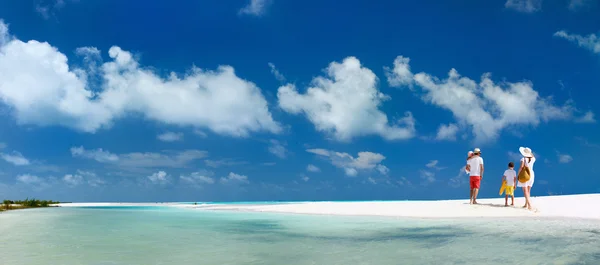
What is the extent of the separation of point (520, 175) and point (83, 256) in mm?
15577

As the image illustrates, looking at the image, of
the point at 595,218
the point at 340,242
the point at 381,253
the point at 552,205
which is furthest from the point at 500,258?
the point at 552,205

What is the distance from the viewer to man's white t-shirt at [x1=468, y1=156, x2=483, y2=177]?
57.8ft

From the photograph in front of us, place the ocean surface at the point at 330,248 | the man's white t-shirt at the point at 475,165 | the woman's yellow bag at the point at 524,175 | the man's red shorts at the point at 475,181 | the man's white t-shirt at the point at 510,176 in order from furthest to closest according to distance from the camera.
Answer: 1. the man's red shorts at the point at 475,181
2. the man's white t-shirt at the point at 475,165
3. the man's white t-shirt at the point at 510,176
4. the woman's yellow bag at the point at 524,175
5. the ocean surface at the point at 330,248

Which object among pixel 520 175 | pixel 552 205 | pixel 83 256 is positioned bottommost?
pixel 83 256

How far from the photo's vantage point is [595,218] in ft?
47.8

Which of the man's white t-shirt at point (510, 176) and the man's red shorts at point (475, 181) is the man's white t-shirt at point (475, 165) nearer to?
the man's red shorts at point (475, 181)

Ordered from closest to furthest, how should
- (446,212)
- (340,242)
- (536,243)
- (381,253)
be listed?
(381,253)
(536,243)
(340,242)
(446,212)

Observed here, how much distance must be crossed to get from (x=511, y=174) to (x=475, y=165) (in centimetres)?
141

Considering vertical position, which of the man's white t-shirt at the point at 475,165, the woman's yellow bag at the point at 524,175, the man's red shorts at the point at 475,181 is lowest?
the man's red shorts at the point at 475,181

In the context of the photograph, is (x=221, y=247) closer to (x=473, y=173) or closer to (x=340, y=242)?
(x=340, y=242)

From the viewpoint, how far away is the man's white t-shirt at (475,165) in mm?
17625

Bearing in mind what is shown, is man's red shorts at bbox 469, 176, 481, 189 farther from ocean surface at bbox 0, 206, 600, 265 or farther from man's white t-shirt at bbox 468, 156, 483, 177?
ocean surface at bbox 0, 206, 600, 265

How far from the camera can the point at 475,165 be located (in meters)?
17.7

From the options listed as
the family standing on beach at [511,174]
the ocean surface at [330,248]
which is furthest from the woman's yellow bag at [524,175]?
the ocean surface at [330,248]
